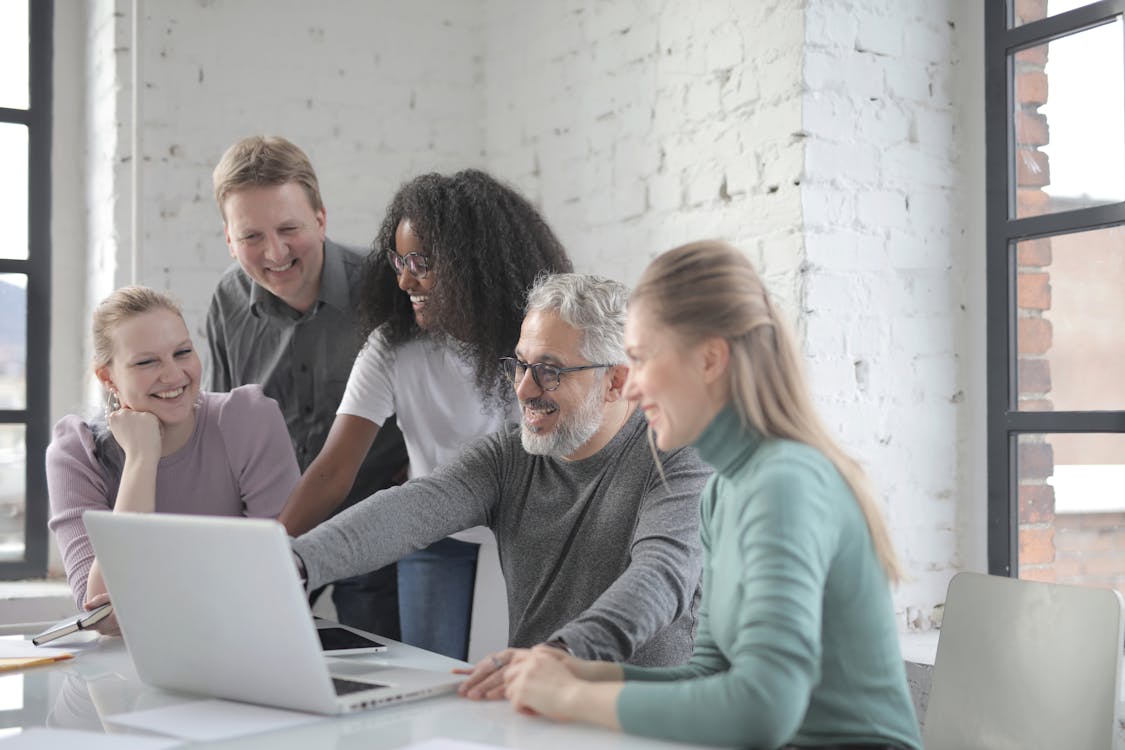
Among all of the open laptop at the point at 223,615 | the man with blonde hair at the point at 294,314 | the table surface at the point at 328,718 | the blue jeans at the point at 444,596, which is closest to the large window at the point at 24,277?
the man with blonde hair at the point at 294,314

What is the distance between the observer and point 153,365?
2.19 metres

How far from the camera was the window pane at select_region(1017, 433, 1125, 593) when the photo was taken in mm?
2240

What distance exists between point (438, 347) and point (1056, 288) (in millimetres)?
1224

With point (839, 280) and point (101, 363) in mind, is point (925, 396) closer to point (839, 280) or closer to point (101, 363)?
point (839, 280)

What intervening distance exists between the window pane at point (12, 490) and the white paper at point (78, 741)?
2101 mm

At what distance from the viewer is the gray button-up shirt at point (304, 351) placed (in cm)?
255

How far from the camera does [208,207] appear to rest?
3.21 meters

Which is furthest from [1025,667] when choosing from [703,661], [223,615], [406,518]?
[223,615]

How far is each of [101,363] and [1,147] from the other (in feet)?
4.52

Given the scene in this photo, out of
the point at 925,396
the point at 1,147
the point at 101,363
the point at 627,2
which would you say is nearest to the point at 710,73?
the point at 627,2

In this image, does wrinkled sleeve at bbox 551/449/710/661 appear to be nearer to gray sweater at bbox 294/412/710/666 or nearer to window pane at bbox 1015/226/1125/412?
gray sweater at bbox 294/412/710/666

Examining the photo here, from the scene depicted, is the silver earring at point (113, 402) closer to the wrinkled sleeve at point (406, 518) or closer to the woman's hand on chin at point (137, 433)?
the woman's hand on chin at point (137, 433)

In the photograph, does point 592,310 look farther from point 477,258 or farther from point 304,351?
point 304,351

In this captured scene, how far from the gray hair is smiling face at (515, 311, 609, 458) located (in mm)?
13
